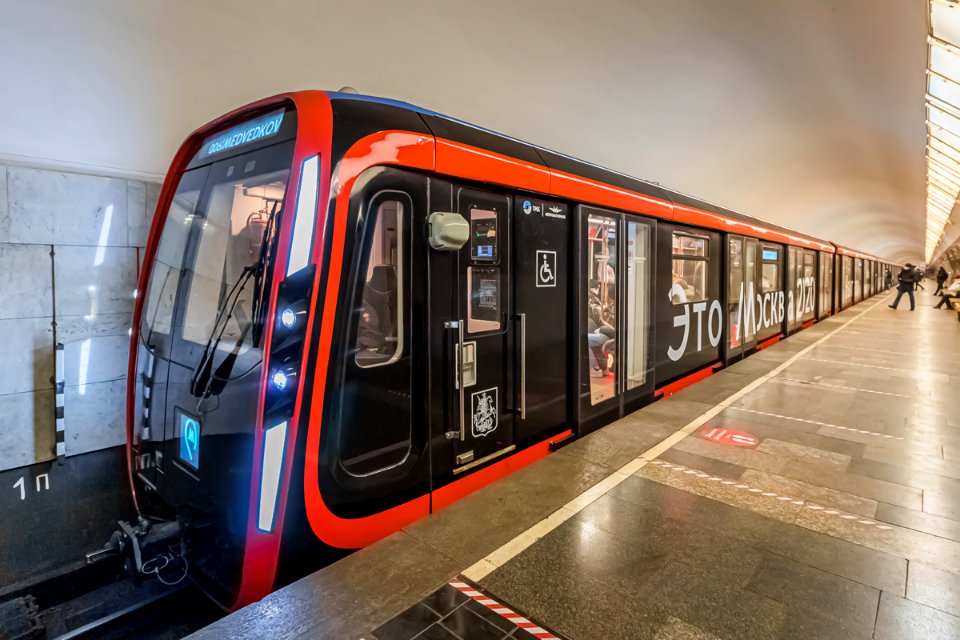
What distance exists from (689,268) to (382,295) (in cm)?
494

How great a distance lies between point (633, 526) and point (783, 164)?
13880mm

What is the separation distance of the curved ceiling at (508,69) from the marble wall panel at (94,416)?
1967 millimetres

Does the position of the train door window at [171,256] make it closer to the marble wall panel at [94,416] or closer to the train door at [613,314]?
the marble wall panel at [94,416]

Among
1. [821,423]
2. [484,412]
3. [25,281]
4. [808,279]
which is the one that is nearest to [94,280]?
[25,281]

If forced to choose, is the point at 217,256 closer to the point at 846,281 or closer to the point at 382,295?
the point at 382,295

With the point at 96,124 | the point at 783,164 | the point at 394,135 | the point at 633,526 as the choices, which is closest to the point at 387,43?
the point at 96,124

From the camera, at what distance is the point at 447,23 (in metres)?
5.26

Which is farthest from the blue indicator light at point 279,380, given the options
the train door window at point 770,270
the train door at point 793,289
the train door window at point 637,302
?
the train door at point 793,289

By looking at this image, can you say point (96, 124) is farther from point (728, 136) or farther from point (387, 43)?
point (728, 136)

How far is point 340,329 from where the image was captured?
2506mm

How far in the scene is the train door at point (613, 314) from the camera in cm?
442

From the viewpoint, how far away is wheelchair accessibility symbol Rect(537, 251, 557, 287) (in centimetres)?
391

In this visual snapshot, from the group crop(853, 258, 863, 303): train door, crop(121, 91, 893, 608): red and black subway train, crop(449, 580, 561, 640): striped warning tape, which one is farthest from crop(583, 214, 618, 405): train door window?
crop(853, 258, 863, 303): train door

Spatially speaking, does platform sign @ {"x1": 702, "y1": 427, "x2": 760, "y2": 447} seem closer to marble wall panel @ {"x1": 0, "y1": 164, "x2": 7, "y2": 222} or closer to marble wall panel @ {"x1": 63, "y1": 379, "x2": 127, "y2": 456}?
marble wall panel @ {"x1": 63, "y1": 379, "x2": 127, "y2": 456}
